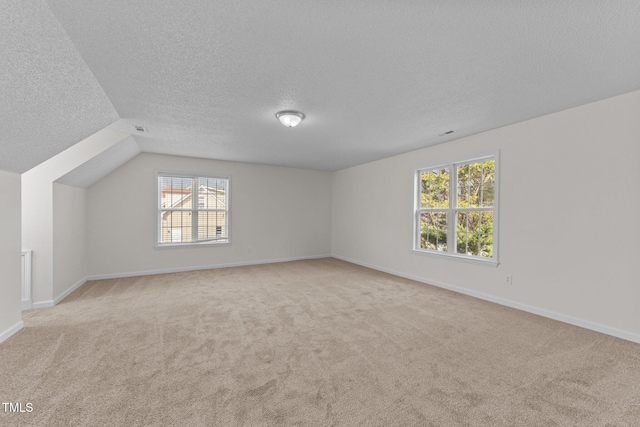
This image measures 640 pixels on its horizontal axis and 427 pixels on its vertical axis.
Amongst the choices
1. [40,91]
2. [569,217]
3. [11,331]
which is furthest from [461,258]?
[11,331]

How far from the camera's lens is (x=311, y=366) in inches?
81.5

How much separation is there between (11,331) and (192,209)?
3.38m

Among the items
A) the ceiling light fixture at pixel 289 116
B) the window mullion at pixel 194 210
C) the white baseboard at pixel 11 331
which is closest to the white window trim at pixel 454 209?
the ceiling light fixture at pixel 289 116

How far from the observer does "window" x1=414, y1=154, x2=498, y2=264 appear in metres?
3.85

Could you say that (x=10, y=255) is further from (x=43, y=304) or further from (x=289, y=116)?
(x=289, y=116)

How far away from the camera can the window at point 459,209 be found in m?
3.85

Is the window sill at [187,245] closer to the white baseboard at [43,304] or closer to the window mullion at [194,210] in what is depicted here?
the window mullion at [194,210]

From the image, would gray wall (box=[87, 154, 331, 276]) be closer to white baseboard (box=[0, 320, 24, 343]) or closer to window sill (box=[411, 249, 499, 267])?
white baseboard (box=[0, 320, 24, 343])

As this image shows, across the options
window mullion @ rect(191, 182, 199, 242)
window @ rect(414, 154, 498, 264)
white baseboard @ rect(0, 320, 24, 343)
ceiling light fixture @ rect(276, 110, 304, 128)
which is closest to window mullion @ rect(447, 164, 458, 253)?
window @ rect(414, 154, 498, 264)

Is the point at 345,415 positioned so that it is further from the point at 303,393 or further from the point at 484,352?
the point at 484,352

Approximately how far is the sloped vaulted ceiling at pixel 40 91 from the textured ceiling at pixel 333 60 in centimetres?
2

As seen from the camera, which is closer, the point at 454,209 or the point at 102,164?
the point at 102,164

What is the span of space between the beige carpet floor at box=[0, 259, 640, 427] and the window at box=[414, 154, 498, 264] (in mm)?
948

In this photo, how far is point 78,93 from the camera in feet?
7.69
